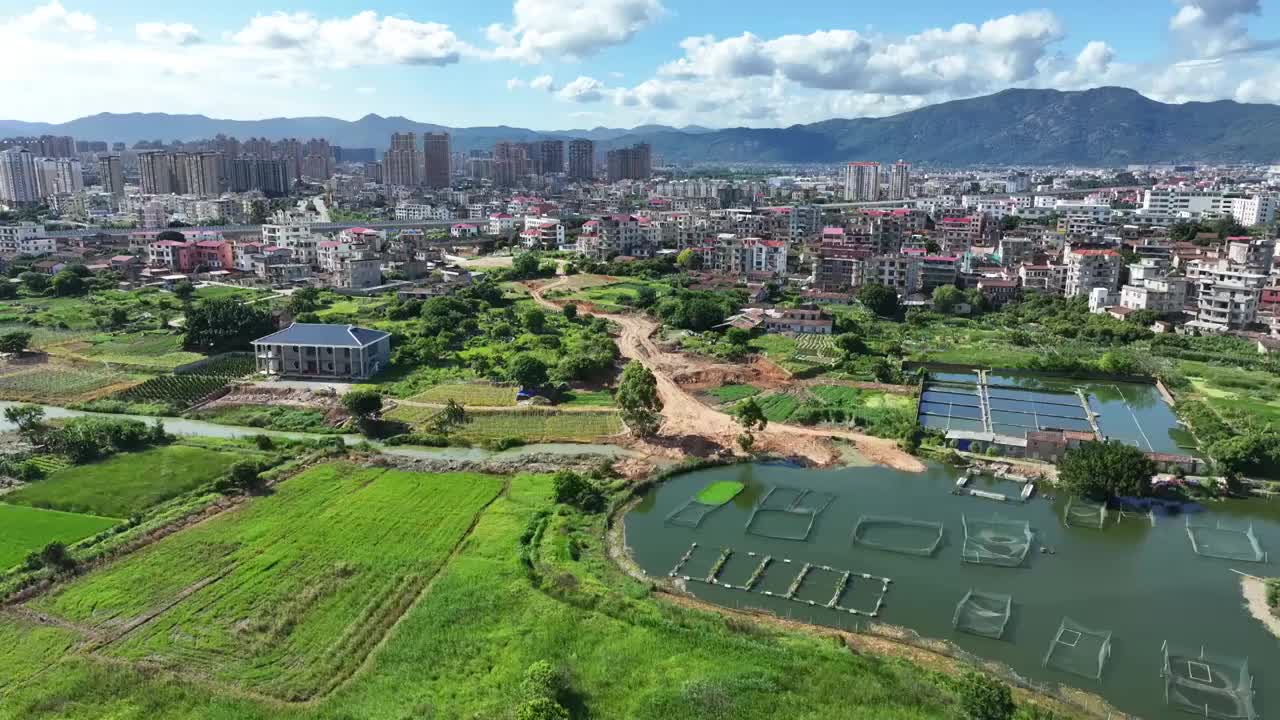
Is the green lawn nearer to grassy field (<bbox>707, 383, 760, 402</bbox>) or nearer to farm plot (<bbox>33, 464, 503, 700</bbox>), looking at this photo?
farm plot (<bbox>33, 464, 503, 700</bbox>)

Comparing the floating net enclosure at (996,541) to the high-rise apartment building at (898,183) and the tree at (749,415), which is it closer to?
the tree at (749,415)

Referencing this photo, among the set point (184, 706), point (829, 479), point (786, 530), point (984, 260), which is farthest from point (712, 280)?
point (184, 706)

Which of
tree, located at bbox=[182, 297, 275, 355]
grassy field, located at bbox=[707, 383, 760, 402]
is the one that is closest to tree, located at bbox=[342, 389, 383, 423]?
grassy field, located at bbox=[707, 383, 760, 402]

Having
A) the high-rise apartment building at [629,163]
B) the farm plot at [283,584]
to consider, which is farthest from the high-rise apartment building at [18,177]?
the farm plot at [283,584]

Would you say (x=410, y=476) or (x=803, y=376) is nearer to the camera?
(x=410, y=476)

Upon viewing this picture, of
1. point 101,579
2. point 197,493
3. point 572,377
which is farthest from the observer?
point 572,377

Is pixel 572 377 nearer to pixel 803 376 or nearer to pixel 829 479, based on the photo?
pixel 803 376
